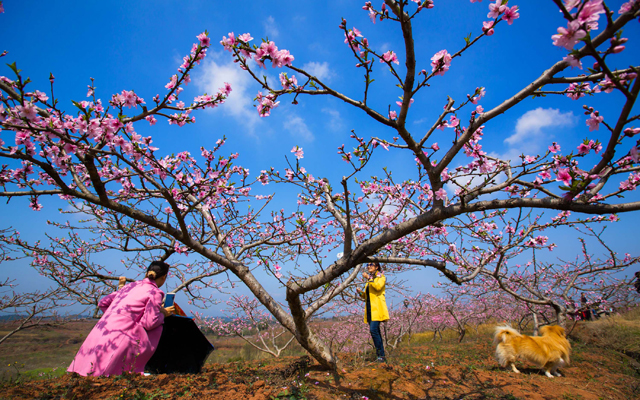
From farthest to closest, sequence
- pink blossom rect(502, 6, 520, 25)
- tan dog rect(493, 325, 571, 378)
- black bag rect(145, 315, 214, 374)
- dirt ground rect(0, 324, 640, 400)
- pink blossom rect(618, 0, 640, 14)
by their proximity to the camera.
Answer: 1. tan dog rect(493, 325, 571, 378)
2. black bag rect(145, 315, 214, 374)
3. dirt ground rect(0, 324, 640, 400)
4. pink blossom rect(502, 6, 520, 25)
5. pink blossom rect(618, 0, 640, 14)

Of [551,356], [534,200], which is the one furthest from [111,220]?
[551,356]

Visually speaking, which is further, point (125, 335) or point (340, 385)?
point (340, 385)

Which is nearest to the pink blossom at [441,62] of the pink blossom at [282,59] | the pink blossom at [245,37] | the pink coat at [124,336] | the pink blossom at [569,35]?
the pink blossom at [569,35]

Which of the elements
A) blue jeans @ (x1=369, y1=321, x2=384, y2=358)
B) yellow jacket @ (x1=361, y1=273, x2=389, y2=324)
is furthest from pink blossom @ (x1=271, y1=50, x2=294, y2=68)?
blue jeans @ (x1=369, y1=321, x2=384, y2=358)

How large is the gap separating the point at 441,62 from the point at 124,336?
431cm

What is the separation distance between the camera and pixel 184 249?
4.91m

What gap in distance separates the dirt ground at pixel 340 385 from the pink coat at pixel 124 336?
17 cm

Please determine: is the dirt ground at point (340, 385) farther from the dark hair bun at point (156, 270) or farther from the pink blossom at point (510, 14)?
the pink blossom at point (510, 14)

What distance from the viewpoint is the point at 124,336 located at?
2957 mm

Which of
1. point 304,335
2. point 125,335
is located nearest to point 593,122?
point 304,335

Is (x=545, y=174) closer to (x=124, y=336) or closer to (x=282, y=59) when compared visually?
(x=282, y=59)

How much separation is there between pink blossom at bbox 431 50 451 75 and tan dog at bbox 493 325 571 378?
573cm

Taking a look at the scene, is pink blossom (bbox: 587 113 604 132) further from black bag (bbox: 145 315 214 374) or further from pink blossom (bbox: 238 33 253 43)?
black bag (bbox: 145 315 214 374)

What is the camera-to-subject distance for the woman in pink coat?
2938mm
